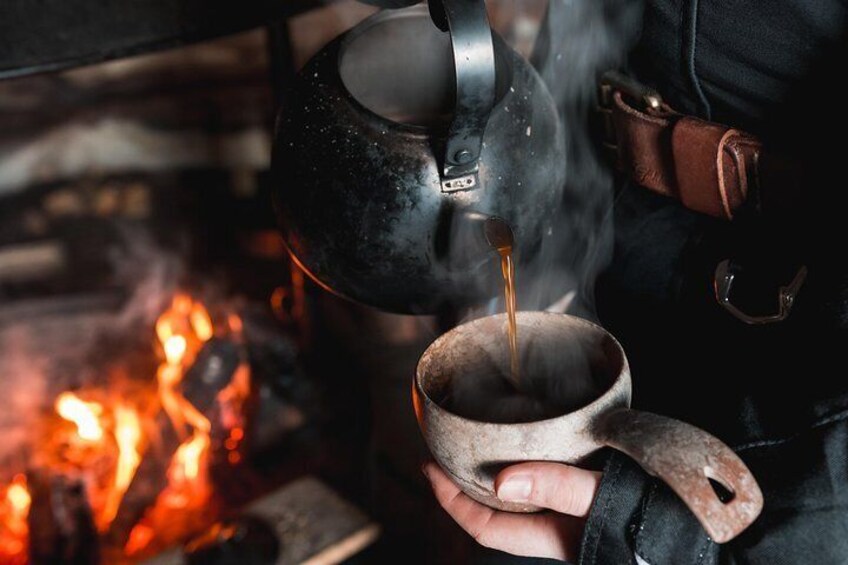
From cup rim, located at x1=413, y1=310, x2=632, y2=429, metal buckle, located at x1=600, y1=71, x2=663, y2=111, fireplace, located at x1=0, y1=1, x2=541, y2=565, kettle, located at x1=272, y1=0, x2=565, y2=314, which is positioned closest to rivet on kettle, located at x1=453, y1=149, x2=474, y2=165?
kettle, located at x1=272, y1=0, x2=565, y2=314

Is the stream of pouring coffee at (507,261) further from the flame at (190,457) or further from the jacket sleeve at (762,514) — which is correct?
the flame at (190,457)

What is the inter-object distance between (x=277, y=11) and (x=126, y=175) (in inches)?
60.4

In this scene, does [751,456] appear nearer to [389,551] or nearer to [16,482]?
[389,551]

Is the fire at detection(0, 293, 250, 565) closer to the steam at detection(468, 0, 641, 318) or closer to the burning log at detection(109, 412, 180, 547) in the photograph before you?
Answer: the burning log at detection(109, 412, 180, 547)

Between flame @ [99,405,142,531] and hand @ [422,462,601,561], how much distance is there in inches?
43.1

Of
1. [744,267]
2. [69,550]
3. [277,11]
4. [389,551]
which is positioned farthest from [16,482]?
[744,267]

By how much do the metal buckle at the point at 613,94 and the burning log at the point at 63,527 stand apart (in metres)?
1.27

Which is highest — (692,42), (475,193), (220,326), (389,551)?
(692,42)

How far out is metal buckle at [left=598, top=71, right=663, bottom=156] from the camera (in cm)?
110

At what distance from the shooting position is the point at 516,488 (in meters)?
0.85

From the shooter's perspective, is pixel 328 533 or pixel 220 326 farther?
pixel 220 326

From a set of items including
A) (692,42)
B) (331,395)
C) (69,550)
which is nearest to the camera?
(692,42)

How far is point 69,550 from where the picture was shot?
1.73m

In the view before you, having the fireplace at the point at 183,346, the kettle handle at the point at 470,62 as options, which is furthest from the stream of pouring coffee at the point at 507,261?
the fireplace at the point at 183,346
